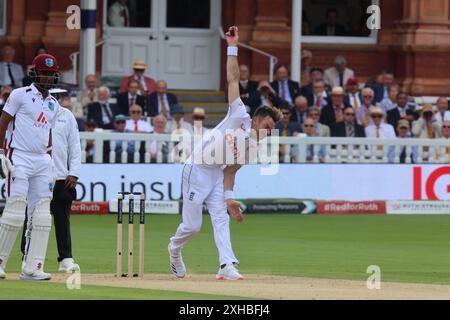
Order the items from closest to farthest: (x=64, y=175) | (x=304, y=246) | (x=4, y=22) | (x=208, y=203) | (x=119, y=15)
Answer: (x=208, y=203)
(x=64, y=175)
(x=304, y=246)
(x=4, y=22)
(x=119, y=15)

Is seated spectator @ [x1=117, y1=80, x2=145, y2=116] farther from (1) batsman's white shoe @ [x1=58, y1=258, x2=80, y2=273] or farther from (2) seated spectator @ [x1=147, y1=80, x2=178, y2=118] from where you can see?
(1) batsman's white shoe @ [x1=58, y1=258, x2=80, y2=273]

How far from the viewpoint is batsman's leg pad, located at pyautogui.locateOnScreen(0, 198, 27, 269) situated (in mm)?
14156

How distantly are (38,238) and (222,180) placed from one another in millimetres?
1987

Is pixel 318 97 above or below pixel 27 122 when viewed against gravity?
above

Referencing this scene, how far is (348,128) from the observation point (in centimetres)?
2666

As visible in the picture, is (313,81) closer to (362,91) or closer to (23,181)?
(362,91)

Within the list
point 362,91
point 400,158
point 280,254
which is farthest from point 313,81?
point 280,254

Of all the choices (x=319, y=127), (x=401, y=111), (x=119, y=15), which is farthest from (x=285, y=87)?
(x=119, y=15)

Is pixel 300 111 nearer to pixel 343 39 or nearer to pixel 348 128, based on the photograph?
pixel 348 128

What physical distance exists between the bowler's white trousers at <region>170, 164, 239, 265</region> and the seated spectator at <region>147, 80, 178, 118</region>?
11.9 metres

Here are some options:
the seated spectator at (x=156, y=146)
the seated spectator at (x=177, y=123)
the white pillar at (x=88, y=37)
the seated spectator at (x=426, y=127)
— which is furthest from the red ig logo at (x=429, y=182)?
the white pillar at (x=88, y=37)

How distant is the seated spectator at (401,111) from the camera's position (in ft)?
91.6

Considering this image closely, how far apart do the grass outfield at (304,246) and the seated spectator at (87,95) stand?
3086mm

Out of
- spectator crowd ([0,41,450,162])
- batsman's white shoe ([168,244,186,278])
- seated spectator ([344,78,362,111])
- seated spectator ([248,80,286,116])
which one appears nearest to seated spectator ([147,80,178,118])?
spectator crowd ([0,41,450,162])
